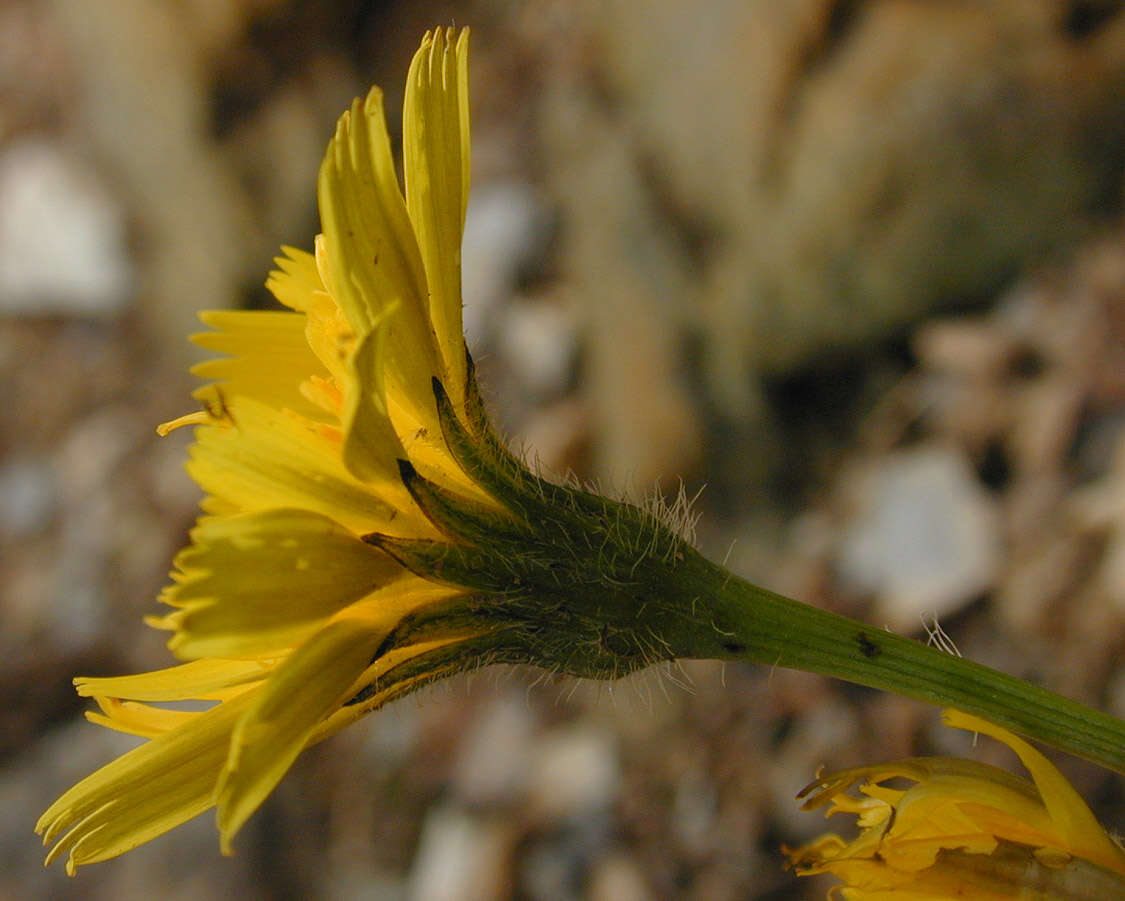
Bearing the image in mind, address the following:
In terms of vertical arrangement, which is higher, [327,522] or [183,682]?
[327,522]

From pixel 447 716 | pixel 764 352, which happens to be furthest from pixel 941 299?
pixel 447 716

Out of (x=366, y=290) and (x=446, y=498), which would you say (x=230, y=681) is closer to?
(x=446, y=498)

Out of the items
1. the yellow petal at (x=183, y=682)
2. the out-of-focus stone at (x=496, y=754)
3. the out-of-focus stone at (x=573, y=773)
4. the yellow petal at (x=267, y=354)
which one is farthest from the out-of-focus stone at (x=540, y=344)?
the yellow petal at (x=183, y=682)

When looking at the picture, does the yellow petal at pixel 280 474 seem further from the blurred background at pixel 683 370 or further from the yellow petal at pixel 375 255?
the blurred background at pixel 683 370

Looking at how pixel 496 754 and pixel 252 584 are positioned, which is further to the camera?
pixel 496 754

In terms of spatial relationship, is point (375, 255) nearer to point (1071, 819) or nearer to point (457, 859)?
point (1071, 819)

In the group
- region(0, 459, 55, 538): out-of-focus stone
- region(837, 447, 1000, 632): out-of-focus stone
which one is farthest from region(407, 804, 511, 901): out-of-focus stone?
region(0, 459, 55, 538): out-of-focus stone

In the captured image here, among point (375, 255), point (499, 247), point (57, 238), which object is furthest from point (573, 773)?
point (57, 238)

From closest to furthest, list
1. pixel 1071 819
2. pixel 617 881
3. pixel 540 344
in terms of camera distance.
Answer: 1. pixel 1071 819
2. pixel 617 881
3. pixel 540 344
